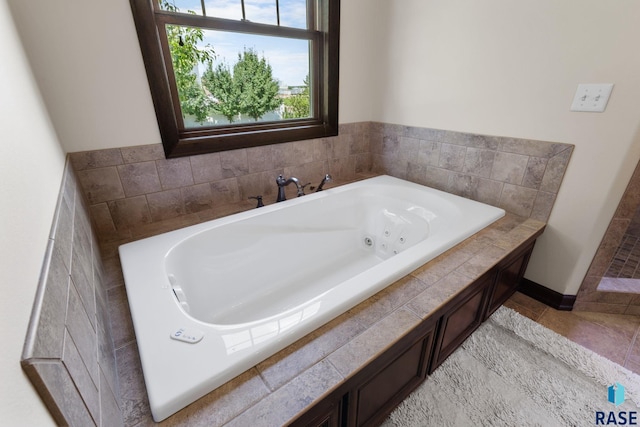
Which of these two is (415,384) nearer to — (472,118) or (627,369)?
(627,369)

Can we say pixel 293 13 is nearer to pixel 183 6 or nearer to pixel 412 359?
pixel 183 6

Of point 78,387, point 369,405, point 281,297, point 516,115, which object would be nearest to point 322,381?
point 369,405

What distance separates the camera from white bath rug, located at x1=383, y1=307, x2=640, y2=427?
3.94ft

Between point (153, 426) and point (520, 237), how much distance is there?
5.73 ft

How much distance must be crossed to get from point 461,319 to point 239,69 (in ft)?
6.08

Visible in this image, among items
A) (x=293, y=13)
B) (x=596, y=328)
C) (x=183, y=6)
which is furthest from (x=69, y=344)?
(x=596, y=328)

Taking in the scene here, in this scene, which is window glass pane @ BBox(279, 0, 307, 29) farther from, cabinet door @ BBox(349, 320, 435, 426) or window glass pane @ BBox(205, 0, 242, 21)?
cabinet door @ BBox(349, 320, 435, 426)

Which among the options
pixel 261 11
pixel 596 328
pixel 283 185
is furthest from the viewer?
pixel 283 185

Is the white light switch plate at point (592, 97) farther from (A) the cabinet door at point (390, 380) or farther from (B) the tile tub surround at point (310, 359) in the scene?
(A) the cabinet door at point (390, 380)

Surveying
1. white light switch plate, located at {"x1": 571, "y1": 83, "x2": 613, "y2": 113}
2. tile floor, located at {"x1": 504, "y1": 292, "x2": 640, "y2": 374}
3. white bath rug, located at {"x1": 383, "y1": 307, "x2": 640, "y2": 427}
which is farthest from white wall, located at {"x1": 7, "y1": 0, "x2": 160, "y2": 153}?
tile floor, located at {"x1": 504, "y1": 292, "x2": 640, "y2": 374}

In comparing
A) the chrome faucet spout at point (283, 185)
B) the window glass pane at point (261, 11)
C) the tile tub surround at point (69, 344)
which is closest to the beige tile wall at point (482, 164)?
the chrome faucet spout at point (283, 185)

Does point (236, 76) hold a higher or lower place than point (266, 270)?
higher

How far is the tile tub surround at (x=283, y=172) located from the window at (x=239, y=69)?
0.11 meters

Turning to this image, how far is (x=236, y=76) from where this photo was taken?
1.79 metres
